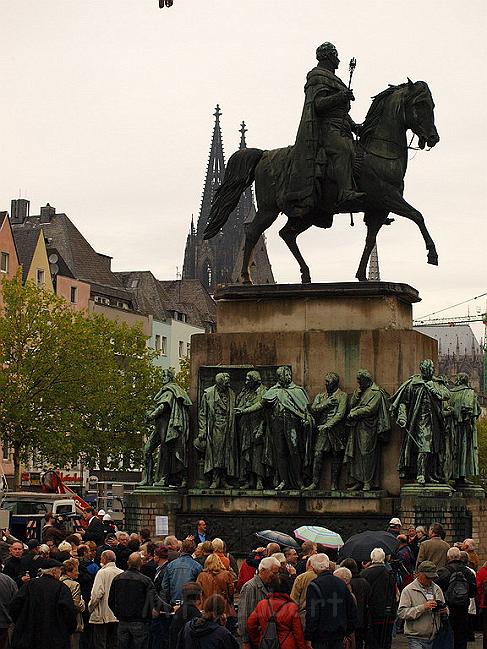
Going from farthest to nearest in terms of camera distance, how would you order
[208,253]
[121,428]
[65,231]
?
1. [208,253]
2. [65,231]
3. [121,428]

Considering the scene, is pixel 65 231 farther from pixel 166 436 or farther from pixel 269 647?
pixel 269 647

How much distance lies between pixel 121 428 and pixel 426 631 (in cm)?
5106

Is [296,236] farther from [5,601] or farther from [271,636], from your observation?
[271,636]

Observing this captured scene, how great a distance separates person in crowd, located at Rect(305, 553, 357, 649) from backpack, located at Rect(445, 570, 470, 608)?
3165 mm

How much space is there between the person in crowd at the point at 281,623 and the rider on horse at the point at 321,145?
1511 cm

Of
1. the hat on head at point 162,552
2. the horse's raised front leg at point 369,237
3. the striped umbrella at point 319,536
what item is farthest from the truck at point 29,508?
the hat on head at point 162,552

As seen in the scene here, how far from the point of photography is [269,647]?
13.8 metres

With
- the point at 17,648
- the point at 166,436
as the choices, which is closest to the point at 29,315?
the point at 166,436

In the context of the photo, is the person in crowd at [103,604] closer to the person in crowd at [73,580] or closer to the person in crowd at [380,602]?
the person in crowd at [73,580]

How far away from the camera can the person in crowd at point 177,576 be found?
17.5m

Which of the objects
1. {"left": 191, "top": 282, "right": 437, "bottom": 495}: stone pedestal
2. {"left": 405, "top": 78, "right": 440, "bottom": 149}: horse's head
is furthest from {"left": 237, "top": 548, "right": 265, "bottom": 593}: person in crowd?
{"left": 405, "top": 78, "right": 440, "bottom": 149}: horse's head

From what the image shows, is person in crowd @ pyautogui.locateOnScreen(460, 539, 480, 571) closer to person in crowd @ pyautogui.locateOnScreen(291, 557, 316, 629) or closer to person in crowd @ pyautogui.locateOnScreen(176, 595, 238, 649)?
person in crowd @ pyautogui.locateOnScreen(291, 557, 316, 629)

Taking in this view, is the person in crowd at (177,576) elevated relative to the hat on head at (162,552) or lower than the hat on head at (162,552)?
lower

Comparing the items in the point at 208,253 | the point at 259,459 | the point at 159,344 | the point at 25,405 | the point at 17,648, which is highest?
the point at 208,253
